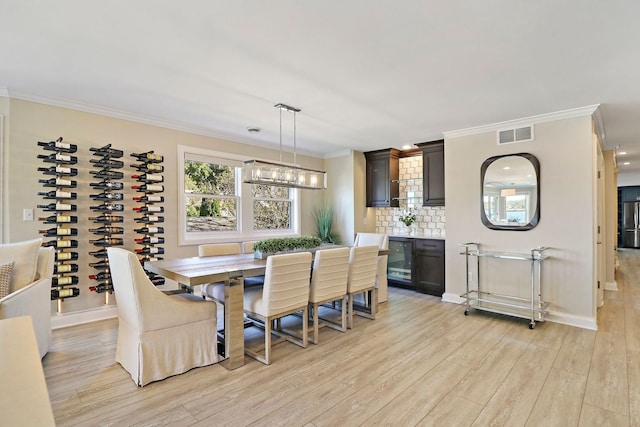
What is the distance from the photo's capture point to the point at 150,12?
6.56ft

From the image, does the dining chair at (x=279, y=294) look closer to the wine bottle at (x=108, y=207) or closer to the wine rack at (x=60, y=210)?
the wine bottle at (x=108, y=207)

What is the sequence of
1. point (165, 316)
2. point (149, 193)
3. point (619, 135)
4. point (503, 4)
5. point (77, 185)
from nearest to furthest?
point (503, 4)
point (165, 316)
point (77, 185)
point (149, 193)
point (619, 135)

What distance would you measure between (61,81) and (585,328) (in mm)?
6058

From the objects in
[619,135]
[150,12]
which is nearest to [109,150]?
[150,12]

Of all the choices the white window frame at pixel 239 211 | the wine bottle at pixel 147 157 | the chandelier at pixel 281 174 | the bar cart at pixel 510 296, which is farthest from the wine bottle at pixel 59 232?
the bar cart at pixel 510 296

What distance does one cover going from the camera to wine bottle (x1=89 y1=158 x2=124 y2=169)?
3.70m

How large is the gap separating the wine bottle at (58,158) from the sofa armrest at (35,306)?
1283 mm

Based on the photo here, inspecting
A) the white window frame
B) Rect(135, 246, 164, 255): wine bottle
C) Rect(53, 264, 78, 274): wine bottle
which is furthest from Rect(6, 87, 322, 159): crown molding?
Rect(53, 264, 78, 274): wine bottle

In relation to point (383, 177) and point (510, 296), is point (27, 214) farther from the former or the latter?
point (510, 296)

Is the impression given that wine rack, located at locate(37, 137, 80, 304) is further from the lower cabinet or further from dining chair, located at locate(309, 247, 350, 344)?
the lower cabinet

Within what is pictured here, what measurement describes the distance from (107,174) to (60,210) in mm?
615

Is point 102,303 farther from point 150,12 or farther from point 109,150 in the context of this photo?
point 150,12

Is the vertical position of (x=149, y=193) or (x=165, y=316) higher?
(x=149, y=193)

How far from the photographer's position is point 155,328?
246cm
